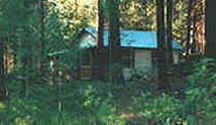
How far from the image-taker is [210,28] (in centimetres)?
1084

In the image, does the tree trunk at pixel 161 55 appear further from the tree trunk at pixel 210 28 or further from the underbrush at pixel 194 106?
the underbrush at pixel 194 106

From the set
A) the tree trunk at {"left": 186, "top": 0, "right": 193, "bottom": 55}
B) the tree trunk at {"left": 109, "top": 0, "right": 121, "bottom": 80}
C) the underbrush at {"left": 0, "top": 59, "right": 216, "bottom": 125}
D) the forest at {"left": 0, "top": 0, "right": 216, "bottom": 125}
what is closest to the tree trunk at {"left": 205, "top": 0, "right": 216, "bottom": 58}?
the forest at {"left": 0, "top": 0, "right": 216, "bottom": 125}

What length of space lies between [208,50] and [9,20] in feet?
17.0

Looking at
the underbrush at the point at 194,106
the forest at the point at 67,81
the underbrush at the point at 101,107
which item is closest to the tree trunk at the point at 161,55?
the forest at the point at 67,81

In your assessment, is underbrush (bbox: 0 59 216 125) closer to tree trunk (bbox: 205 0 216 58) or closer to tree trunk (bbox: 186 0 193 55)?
tree trunk (bbox: 205 0 216 58)

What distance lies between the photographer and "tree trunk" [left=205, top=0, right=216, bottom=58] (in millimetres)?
10688

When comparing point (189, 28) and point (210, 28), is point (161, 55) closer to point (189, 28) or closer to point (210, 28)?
point (210, 28)

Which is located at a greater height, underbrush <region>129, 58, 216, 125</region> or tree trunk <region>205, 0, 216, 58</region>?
tree trunk <region>205, 0, 216, 58</region>

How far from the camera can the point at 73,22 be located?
10492 millimetres

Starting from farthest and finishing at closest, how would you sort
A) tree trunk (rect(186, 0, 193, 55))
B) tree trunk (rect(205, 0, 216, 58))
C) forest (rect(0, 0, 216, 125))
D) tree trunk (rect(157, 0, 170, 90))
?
tree trunk (rect(186, 0, 193, 55))
tree trunk (rect(157, 0, 170, 90))
tree trunk (rect(205, 0, 216, 58))
forest (rect(0, 0, 216, 125))

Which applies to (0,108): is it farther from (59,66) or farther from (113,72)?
(113,72)

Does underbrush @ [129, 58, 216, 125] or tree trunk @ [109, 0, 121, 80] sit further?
tree trunk @ [109, 0, 121, 80]

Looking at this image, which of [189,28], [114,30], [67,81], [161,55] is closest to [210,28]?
[161,55]

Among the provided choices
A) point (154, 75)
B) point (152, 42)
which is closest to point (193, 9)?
point (152, 42)
